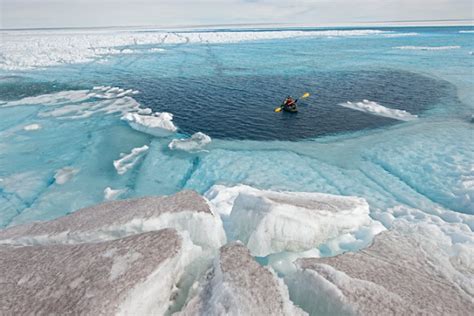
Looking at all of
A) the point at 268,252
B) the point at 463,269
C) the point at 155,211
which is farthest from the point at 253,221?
the point at 463,269

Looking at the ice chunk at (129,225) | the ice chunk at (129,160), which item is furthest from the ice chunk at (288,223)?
the ice chunk at (129,160)

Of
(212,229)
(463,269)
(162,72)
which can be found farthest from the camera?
(162,72)

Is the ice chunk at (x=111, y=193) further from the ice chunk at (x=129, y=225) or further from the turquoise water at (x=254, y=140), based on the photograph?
the ice chunk at (x=129, y=225)

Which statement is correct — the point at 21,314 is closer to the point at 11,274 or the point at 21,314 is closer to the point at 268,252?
the point at 11,274

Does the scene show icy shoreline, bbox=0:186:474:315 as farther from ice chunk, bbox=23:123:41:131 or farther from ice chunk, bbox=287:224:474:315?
ice chunk, bbox=23:123:41:131

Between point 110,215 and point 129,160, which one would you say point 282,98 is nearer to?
point 129,160

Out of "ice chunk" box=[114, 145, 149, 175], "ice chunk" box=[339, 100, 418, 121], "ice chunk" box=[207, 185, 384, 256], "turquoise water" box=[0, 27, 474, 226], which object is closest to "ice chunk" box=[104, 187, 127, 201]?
"turquoise water" box=[0, 27, 474, 226]
